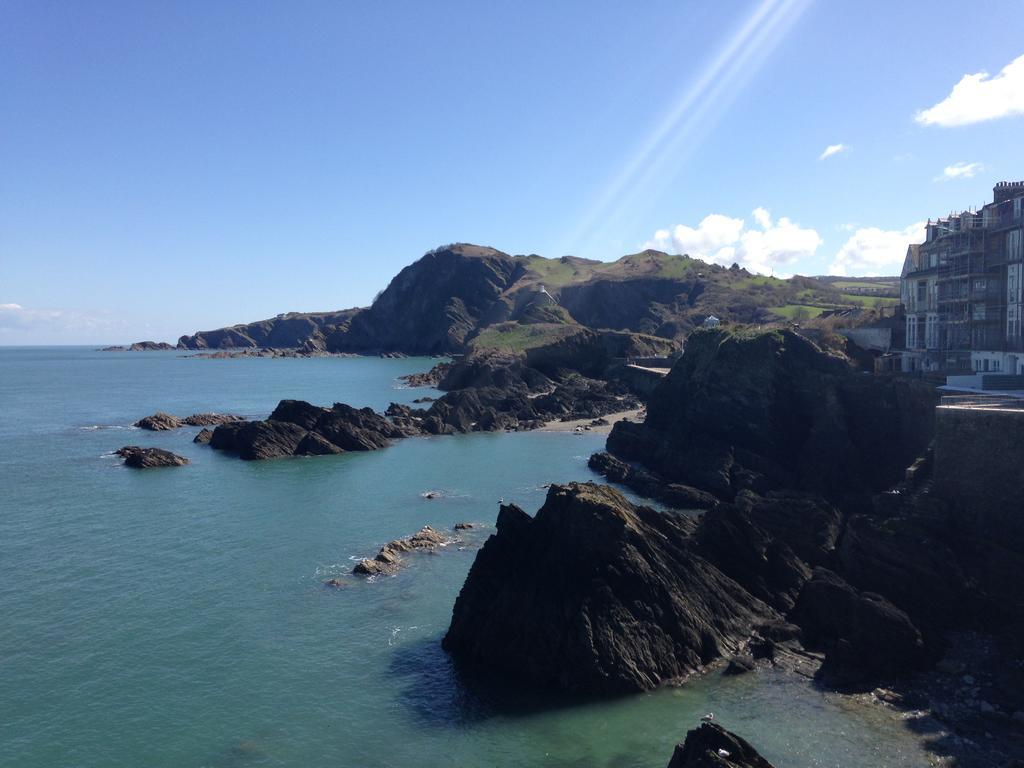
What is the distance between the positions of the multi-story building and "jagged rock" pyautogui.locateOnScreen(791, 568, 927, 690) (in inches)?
994

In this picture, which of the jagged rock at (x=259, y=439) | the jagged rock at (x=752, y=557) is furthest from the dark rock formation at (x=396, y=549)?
the jagged rock at (x=259, y=439)

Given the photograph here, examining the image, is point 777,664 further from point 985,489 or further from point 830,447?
point 830,447

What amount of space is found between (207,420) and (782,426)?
59.9 metres

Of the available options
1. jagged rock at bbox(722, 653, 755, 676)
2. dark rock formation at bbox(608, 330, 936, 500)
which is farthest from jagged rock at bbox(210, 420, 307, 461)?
jagged rock at bbox(722, 653, 755, 676)

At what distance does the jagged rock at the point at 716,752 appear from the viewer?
16266 mm

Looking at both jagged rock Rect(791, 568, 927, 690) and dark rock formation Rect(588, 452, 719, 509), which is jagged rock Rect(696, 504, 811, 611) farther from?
dark rock formation Rect(588, 452, 719, 509)

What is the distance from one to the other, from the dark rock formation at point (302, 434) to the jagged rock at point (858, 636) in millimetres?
45248

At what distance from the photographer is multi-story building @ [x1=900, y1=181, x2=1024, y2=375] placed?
145 feet

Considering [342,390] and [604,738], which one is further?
[342,390]

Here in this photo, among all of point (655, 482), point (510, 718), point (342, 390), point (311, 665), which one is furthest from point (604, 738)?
point (342, 390)

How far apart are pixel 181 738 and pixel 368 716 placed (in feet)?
16.7

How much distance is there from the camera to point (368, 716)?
21.7 meters

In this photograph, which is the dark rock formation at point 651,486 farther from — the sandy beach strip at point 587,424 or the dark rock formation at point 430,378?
the dark rock formation at point 430,378

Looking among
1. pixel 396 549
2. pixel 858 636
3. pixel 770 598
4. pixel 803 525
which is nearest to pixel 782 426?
pixel 803 525
